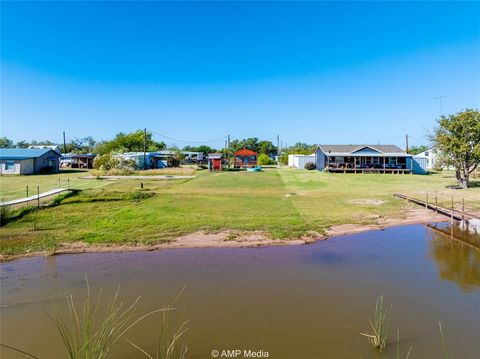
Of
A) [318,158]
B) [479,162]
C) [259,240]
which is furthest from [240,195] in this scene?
[318,158]

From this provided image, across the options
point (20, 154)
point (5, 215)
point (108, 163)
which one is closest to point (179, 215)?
point (5, 215)

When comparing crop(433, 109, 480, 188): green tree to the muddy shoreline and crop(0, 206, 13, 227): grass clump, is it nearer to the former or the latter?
the muddy shoreline

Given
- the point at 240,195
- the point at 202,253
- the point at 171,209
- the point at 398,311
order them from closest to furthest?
1. the point at 398,311
2. the point at 202,253
3. the point at 171,209
4. the point at 240,195

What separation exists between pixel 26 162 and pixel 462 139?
48.0 metres

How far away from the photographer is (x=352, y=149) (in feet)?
155

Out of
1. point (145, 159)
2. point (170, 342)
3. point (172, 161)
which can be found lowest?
point (170, 342)

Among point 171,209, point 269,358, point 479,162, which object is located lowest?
point 269,358

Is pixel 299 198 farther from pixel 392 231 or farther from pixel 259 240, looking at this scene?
pixel 259 240

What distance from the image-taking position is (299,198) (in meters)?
20.6

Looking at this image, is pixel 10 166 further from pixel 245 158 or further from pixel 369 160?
pixel 369 160

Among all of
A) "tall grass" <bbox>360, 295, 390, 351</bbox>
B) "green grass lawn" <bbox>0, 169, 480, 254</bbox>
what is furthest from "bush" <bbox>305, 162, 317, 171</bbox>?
"tall grass" <bbox>360, 295, 390, 351</bbox>

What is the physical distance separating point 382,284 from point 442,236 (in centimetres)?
606

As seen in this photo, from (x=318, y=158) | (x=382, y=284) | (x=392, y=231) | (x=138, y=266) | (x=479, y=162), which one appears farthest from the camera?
(x=318, y=158)

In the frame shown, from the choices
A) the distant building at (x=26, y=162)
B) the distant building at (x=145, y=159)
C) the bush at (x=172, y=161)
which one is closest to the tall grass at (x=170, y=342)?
the distant building at (x=145, y=159)
